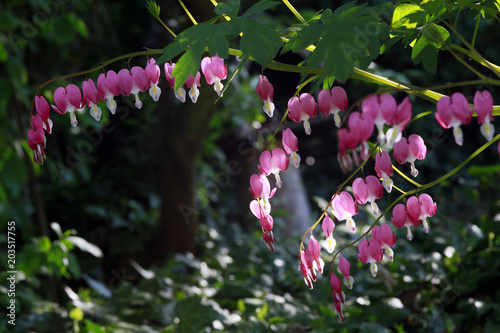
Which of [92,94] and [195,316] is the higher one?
[92,94]

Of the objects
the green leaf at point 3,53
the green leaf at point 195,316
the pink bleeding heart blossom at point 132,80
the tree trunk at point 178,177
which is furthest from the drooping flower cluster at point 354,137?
the tree trunk at point 178,177

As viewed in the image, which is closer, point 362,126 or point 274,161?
point 362,126

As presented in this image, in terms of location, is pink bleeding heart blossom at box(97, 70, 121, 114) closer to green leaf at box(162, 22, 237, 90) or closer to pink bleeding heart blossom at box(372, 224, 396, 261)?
green leaf at box(162, 22, 237, 90)

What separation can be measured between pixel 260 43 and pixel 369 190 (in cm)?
33

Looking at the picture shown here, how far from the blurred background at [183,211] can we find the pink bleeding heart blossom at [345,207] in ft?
1.50

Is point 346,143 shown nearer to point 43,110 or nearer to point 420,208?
point 420,208

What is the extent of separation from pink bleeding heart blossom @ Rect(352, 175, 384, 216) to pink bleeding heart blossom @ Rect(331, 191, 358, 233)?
0.7 inches

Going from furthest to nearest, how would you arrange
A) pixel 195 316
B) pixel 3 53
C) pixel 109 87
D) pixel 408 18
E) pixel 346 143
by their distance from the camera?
pixel 3 53
pixel 195 316
pixel 109 87
pixel 408 18
pixel 346 143

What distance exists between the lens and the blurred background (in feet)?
6.00

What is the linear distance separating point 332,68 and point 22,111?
2724mm

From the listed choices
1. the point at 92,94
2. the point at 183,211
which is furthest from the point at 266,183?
the point at 183,211

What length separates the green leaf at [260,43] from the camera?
30.5 inches

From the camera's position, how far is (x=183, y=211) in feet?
11.9

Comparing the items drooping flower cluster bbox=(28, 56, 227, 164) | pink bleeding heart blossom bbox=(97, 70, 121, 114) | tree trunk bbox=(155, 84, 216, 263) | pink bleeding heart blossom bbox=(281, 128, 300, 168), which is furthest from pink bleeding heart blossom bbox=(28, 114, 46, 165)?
tree trunk bbox=(155, 84, 216, 263)
